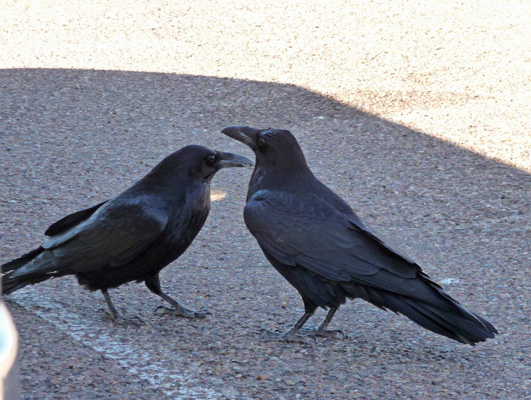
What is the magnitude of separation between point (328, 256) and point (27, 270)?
1565 mm

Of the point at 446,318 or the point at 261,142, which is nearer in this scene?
the point at 446,318

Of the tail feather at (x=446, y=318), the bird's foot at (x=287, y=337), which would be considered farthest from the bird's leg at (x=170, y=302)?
the tail feather at (x=446, y=318)

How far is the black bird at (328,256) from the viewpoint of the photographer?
4.26 m

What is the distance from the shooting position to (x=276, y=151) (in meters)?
4.93

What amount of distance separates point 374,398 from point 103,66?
7.33m

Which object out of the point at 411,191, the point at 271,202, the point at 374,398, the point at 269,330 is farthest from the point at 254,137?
the point at 411,191

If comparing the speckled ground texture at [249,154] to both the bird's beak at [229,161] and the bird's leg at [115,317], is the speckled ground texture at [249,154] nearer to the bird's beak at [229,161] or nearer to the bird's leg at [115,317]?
the bird's leg at [115,317]

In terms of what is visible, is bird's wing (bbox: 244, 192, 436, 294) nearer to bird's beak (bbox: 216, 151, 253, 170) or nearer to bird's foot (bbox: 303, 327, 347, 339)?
bird's beak (bbox: 216, 151, 253, 170)

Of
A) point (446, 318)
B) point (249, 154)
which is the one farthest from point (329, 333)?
point (249, 154)

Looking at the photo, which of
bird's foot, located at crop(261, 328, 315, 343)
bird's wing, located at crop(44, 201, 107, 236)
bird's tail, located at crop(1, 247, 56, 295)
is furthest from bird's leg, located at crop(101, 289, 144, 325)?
bird's foot, located at crop(261, 328, 315, 343)

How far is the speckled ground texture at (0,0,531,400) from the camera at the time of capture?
14.0ft

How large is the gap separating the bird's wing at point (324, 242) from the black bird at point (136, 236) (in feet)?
1.12

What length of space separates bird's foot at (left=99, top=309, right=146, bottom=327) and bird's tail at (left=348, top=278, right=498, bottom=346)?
1375 millimetres

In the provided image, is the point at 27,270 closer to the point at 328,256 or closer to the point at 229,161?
the point at 229,161
